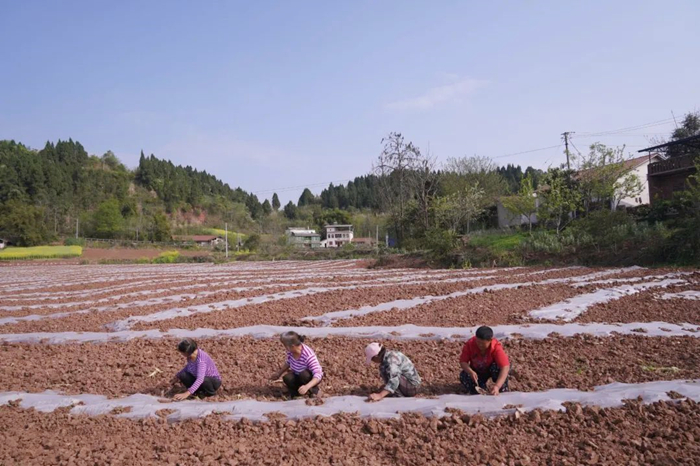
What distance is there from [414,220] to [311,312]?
2538cm

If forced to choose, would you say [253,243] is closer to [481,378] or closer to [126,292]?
[126,292]

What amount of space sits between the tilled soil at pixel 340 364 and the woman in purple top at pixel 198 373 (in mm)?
147

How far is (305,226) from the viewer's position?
90.9 meters

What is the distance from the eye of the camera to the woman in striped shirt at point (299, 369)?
417cm

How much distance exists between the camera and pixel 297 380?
422 centimetres

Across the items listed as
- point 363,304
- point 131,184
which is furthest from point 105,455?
point 131,184

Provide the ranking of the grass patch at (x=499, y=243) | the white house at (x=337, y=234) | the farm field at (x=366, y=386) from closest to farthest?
the farm field at (x=366, y=386), the grass patch at (x=499, y=243), the white house at (x=337, y=234)

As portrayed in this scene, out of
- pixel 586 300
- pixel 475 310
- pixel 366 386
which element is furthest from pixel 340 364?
pixel 586 300

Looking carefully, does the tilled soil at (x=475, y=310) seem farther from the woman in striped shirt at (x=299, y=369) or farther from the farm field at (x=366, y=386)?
the woman in striped shirt at (x=299, y=369)

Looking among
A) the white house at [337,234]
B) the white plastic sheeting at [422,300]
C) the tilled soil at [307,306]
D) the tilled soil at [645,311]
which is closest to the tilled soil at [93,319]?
the tilled soil at [307,306]

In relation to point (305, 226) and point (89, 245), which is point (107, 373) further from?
point (305, 226)

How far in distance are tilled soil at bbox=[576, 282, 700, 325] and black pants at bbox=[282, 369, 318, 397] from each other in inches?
190

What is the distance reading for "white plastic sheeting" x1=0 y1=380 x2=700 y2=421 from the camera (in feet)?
11.8

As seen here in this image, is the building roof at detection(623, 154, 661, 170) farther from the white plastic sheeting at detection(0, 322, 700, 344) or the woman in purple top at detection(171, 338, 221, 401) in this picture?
the woman in purple top at detection(171, 338, 221, 401)
